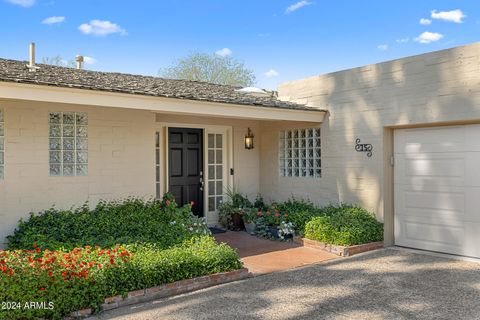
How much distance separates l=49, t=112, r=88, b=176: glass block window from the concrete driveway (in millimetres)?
3476

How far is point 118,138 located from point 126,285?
3.64 m

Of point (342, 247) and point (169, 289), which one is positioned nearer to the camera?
point (169, 289)

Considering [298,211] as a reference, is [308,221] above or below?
below

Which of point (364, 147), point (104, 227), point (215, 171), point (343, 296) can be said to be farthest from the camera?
point (215, 171)

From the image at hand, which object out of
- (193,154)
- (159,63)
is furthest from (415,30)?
(159,63)

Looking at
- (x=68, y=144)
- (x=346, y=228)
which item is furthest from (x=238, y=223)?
(x=68, y=144)

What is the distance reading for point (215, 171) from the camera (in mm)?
9719

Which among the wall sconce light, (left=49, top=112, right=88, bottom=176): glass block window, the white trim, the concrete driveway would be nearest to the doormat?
the wall sconce light

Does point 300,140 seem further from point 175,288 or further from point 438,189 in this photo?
point 175,288

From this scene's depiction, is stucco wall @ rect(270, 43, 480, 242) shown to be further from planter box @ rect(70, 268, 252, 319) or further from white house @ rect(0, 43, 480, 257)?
planter box @ rect(70, 268, 252, 319)

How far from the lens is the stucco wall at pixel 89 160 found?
653cm

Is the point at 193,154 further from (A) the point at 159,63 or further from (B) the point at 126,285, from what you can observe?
(A) the point at 159,63

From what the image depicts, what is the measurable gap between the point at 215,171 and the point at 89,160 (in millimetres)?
3173

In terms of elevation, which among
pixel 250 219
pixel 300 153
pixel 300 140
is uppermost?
pixel 300 140
